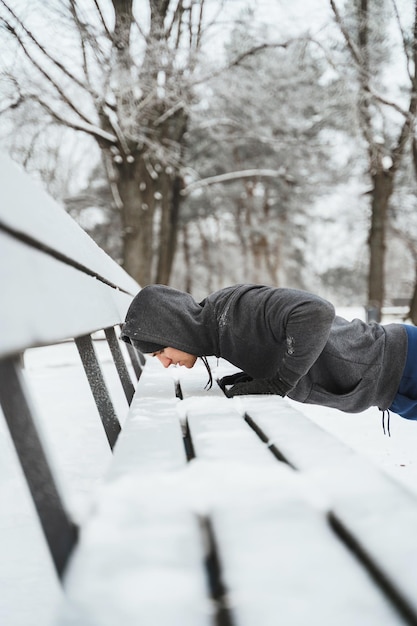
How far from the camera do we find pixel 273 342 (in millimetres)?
2391

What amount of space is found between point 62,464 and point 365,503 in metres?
2.43

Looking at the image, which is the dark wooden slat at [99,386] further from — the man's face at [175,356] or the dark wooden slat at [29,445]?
the dark wooden slat at [29,445]

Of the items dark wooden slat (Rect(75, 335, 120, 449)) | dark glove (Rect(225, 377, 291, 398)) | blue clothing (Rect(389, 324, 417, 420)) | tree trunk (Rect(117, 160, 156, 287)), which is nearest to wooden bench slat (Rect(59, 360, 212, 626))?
dark wooden slat (Rect(75, 335, 120, 449))

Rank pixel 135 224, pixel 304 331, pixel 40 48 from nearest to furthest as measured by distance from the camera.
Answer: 1. pixel 304 331
2. pixel 40 48
3. pixel 135 224

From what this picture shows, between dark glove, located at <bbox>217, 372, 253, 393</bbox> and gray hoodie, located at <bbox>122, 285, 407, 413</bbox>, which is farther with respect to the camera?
dark glove, located at <bbox>217, 372, 253, 393</bbox>

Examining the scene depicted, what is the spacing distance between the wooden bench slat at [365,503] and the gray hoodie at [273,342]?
2.38 ft

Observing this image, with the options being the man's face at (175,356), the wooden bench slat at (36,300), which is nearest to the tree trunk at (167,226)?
Result: the man's face at (175,356)

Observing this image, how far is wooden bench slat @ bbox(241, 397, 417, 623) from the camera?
0.79m

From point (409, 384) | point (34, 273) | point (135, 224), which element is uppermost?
point (34, 273)

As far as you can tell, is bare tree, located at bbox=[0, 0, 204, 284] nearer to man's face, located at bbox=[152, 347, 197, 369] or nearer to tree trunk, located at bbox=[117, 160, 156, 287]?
tree trunk, located at bbox=[117, 160, 156, 287]

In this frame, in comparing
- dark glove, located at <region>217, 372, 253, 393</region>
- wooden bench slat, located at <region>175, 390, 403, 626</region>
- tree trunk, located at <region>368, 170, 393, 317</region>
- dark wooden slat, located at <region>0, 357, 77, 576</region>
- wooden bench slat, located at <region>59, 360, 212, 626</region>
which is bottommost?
tree trunk, located at <region>368, 170, 393, 317</region>

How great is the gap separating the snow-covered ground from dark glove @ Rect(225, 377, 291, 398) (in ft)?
1.91

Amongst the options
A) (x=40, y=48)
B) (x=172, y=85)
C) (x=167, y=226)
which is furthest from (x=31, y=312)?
(x=167, y=226)

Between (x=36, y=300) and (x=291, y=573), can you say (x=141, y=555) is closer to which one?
(x=291, y=573)
